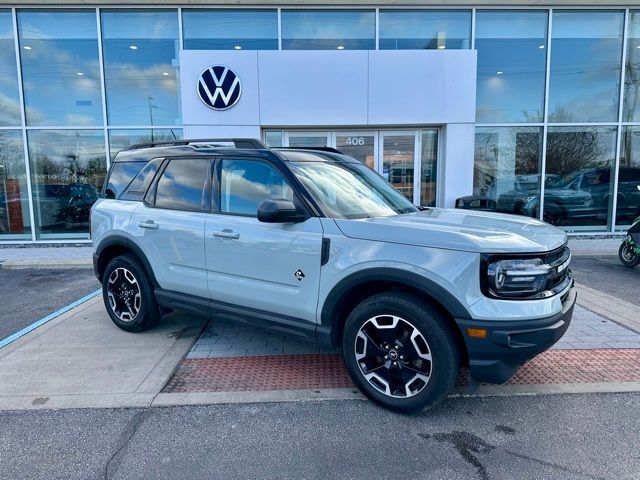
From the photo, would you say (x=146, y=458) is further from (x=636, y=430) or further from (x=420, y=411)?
(x=636, y=430)

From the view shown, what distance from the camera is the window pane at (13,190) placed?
35.2ft

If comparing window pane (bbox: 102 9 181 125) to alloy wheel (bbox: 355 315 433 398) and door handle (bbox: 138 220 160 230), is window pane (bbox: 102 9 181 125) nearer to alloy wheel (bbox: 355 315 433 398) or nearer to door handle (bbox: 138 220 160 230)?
door handle (bbox: 138 220 160 230)

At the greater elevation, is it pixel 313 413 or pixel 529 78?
pixel 529 78

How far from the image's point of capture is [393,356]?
3055 mm

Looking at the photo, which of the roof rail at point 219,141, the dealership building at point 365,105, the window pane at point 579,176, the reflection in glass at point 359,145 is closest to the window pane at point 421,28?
the dealership building at point 365,105

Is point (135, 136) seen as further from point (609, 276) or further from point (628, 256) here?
point (628, 256)

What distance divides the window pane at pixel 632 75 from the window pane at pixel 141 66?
11345mm

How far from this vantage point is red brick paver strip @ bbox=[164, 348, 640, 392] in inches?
140

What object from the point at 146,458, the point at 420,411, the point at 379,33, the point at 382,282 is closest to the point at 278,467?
the point at 146,458

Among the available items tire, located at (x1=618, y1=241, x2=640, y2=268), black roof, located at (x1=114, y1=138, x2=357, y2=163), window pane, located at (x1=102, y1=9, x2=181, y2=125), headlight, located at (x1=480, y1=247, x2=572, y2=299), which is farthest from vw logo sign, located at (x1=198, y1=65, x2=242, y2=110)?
tire, located at (x1=618, y1=241, x2=640, y2=268)

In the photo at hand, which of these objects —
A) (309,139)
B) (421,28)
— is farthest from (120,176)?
(421,28)

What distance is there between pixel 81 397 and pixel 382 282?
255 centimetres

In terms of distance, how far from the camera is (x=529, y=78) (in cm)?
1062

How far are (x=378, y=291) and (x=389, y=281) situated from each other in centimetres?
23
